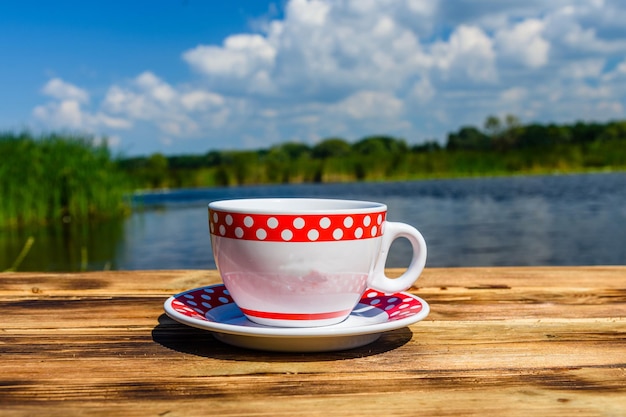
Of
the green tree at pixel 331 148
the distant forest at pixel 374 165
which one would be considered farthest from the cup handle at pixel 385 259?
the green tree at pixel 331 148

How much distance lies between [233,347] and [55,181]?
22.6ft

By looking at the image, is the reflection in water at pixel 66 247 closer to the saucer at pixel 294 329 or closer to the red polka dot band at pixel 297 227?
the saucer at pixel 294 329

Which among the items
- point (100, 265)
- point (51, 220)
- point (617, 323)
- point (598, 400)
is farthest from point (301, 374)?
point (51, 220)

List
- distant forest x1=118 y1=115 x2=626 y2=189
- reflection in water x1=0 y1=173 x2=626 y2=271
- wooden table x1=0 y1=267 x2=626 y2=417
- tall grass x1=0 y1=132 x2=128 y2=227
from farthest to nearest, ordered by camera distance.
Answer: distant forest x1=118 y1=115 x2=626 y2=189
tall grass x1=0 y1=132 x2=128 y2=227
reflection in water x1=0 y1=173 x2=626 y2=271
wooden table x1=0 y1=267 x2=626 y2=417

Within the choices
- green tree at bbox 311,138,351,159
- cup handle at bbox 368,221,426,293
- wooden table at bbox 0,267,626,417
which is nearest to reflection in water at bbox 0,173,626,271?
wooden table at bbox 0,267,626,417

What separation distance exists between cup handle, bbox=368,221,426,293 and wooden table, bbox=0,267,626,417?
0.05 m

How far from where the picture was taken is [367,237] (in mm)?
578

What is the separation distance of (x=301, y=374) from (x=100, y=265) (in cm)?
471

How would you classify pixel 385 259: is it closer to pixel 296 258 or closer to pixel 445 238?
pixel 296 258

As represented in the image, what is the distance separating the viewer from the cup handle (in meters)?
0.63

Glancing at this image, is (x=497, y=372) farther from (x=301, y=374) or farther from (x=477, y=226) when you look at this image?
(x=477, y=226)

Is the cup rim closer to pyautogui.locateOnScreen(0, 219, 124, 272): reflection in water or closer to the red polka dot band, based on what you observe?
the red polka dot band

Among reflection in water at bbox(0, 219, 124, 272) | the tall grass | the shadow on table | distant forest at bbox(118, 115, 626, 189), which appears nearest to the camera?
the shadow on table

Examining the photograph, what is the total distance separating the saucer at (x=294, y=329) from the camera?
52 centimetres
